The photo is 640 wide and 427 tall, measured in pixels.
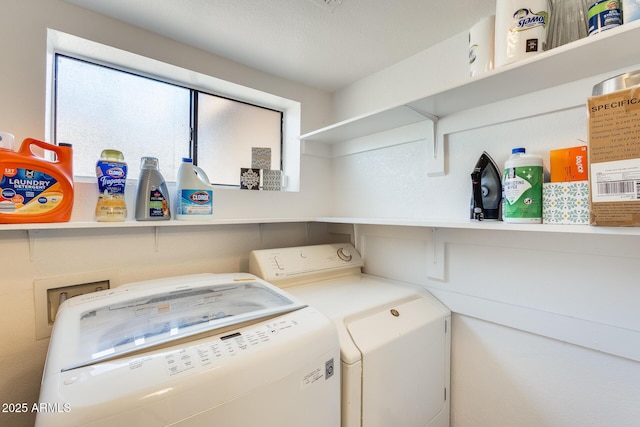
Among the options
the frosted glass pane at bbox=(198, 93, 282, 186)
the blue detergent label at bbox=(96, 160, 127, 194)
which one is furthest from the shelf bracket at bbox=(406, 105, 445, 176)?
the blue detergent label at bbox=(96, 160, 127, 194)

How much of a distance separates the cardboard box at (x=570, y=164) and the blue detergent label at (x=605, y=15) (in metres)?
0.37

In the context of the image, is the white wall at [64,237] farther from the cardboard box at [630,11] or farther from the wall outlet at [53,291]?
the cardboard box at [630,11]

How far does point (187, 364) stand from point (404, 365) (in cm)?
91

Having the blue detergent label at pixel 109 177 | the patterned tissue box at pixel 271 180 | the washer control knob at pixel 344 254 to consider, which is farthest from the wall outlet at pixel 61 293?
the washer control knob at pixel 344 254

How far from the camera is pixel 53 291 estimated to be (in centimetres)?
125

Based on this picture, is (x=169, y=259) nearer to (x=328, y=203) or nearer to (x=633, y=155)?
(x=328, y=203)

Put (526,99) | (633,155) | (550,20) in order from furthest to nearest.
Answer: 1. (526,99)
2. (550,20)
3. (633,155)

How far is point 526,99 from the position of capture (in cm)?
125

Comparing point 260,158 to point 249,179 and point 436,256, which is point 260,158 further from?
point 436,256

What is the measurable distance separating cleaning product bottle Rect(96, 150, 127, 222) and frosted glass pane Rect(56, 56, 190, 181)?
314 millimetres

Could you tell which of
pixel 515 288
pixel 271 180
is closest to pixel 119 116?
pixel 271 180

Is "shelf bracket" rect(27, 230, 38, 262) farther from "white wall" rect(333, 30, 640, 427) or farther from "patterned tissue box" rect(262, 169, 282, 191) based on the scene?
"white wall" rect(333, 30, 640, 427)

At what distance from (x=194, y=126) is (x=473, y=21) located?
1.74 metres

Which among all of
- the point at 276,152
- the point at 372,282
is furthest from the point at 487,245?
the point at 276,152
